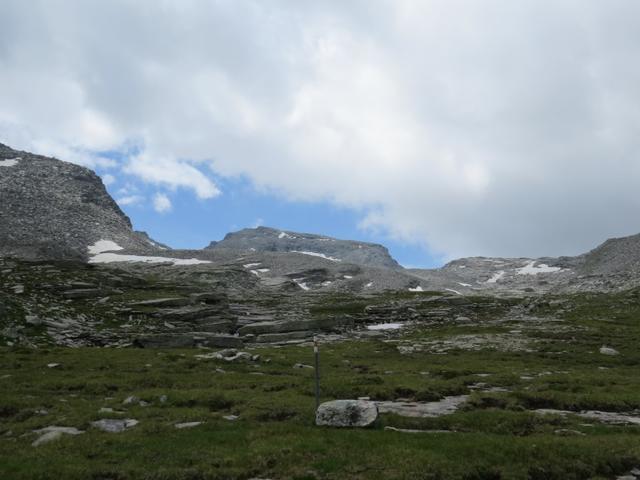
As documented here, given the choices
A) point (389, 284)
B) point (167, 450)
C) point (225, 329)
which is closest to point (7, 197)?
point (389, 284)

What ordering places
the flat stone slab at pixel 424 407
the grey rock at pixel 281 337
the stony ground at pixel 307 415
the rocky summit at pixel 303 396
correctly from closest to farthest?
the stony ground at pixel 307 415
the rocky summit at pixel 303 396
the flat stone slab at pixel 424 407
the grey rock at pixel 281 337

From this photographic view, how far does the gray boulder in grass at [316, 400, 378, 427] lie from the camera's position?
20.2m

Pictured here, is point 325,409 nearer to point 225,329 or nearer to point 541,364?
point 541,364

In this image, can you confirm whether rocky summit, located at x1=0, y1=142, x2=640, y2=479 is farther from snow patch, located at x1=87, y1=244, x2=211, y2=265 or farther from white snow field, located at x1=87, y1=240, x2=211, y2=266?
snow patch, located at x1=87, y1=244, x2=211, y2=265

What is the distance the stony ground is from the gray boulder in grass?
0.65 m

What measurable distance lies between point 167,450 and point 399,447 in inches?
310

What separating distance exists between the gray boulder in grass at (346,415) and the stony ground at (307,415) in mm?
649

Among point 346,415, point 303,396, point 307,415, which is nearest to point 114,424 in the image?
point 307,415

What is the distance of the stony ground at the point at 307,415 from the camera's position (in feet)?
53.2

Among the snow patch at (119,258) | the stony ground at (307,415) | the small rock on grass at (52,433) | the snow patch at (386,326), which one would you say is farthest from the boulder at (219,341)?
→ the snow patch at (119,258)

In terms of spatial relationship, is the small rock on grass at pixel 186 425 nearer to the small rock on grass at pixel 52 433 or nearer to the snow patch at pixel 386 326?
the small rock on grass at pixel 52 433

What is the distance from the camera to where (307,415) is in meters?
21.8

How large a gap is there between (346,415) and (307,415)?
87.2 inches

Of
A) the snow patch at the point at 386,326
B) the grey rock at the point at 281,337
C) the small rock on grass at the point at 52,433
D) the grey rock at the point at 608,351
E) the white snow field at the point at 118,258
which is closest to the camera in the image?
the small rock on grass at the point at 52,433
